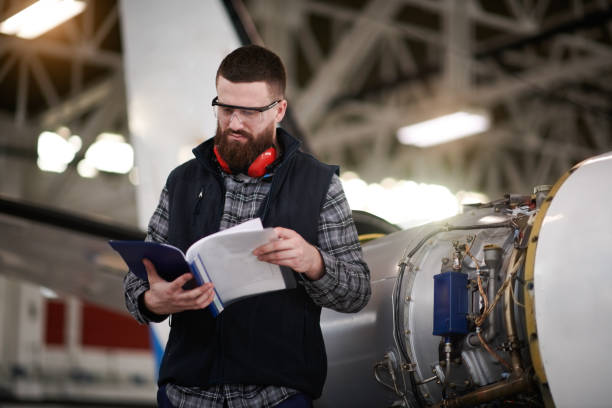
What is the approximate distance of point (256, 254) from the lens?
2.29m

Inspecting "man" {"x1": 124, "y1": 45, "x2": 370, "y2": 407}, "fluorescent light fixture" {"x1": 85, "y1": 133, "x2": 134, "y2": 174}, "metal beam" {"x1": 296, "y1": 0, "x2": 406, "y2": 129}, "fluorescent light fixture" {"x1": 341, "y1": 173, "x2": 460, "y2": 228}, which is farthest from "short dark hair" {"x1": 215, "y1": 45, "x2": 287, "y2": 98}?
"fluorescent light fixture" {"x1": 341, "y1": 173, "x2": 460, "y2": 228}

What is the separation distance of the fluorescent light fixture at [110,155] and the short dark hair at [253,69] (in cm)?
1668

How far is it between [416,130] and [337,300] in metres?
10.4

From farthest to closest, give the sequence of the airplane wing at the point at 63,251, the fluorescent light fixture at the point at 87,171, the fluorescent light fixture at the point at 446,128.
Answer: the fluorescent light fixture at the point at 87,171 < the fluorescent light fixture at the point at 446,128 < the airplane wing at the point at 63,251

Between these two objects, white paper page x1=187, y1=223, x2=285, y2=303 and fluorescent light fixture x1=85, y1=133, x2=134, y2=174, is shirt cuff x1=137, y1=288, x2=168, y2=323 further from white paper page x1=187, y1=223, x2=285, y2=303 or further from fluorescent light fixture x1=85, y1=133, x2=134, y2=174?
fluorescent light fixture x1=85, y1=133, x2=134, y2=174

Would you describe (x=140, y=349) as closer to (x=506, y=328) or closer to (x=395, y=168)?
(x=395, y=168)

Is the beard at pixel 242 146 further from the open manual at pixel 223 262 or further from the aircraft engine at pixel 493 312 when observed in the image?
the aircraft engine at pixel 493 312

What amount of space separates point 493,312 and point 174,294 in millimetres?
1138

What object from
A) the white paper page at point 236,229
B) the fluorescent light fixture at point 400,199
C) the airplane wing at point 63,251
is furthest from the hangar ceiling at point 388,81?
the white paper page at point 236,229

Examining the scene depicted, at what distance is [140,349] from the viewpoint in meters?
23.6

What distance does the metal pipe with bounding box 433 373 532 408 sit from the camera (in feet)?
8.01

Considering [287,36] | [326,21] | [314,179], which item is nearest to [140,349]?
[326,21]

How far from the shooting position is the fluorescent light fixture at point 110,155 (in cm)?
1883

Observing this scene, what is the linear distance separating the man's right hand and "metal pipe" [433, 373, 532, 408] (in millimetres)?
1016
